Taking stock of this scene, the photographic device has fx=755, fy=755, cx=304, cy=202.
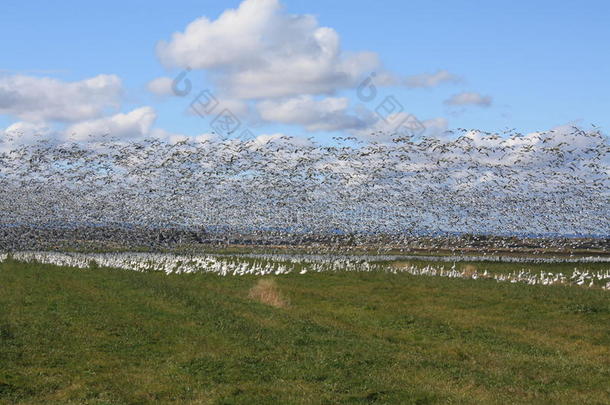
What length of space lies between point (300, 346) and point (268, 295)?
692 inches

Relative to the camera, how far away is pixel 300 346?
92.2 feet

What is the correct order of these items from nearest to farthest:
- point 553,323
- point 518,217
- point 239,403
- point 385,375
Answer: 1. point 239,403
2. point 385,375
3. point 553,323
4. point 518,217

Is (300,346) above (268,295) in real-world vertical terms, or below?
below

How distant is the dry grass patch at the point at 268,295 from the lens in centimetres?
4344

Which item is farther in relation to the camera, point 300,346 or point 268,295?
point 268,295

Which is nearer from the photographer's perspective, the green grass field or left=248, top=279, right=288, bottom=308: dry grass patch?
the green grass field

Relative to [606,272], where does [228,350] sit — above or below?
below

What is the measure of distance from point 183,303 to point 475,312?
622 inches

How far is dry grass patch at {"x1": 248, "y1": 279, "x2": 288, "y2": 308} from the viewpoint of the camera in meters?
43.4

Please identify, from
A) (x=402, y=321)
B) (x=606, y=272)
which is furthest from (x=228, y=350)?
(x=606, y=272)

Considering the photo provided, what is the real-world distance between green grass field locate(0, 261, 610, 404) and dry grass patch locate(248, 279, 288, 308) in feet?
3.26

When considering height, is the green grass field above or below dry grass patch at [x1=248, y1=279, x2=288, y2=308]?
below

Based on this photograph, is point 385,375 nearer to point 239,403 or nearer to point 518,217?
point 239,403

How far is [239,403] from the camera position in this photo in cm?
1936
